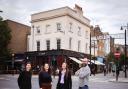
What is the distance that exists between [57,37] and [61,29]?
5.01ft

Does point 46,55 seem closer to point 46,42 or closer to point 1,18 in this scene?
point 46,42

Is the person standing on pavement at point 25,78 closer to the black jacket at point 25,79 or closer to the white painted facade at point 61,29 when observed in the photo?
the black jacket at point 25,79

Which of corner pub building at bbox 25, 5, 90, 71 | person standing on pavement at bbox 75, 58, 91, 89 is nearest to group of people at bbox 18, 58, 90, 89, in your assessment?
person standing on pavement at bbox 75, 58, 91, 89

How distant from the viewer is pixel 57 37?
5172cm

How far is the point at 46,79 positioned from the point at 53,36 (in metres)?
43.4

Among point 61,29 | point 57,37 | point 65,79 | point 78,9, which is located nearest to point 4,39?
point 57,37

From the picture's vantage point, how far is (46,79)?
930 cm

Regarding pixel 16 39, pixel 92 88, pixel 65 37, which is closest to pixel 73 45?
pixel 65 37

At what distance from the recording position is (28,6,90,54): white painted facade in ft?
168

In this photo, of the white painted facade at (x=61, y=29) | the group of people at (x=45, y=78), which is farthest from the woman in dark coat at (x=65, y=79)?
the white painted facade at (x=61, y=29)

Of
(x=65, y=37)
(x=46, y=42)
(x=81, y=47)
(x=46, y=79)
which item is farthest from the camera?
(x=81, y=47)

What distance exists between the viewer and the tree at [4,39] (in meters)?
55.1

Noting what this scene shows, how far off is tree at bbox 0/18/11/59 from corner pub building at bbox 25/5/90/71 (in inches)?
146

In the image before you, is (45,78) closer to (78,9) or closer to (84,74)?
(84,74)
